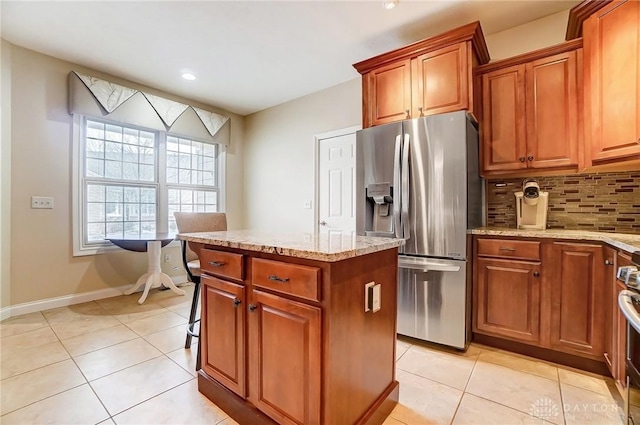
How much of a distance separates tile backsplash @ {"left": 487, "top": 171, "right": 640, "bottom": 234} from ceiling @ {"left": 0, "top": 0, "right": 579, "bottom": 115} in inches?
54.5

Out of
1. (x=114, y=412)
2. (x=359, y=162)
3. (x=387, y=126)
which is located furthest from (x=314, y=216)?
(x=114, y=412)

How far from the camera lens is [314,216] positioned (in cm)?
395

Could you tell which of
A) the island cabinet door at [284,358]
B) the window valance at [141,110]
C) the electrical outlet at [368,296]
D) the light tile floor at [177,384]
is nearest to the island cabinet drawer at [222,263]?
the island cabinet door at [284,358]

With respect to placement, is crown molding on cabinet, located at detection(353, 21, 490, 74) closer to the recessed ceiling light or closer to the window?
the recessed ceiling light

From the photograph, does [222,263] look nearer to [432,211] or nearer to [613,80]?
[432,211]

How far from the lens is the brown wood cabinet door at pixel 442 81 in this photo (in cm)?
222

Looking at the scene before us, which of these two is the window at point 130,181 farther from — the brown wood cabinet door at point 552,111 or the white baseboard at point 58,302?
the brown wood cabinet door at point 552,111

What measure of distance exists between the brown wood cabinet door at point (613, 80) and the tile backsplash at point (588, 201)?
17.7 inches

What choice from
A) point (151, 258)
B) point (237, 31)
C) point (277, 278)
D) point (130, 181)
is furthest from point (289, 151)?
point (277, 278)

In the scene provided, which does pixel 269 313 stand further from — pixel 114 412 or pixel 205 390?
pixel 114 412

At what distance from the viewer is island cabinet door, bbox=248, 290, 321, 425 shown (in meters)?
1.13

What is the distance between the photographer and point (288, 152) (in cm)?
430

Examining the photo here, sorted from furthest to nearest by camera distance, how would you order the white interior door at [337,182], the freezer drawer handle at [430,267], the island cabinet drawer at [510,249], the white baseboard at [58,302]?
the white interior door at [337,182], the white baseboard at [58,302], the freezer drawer handle at [430,267], the island cabinet drawer at [510,249]

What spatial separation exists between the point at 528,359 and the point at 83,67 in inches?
202
